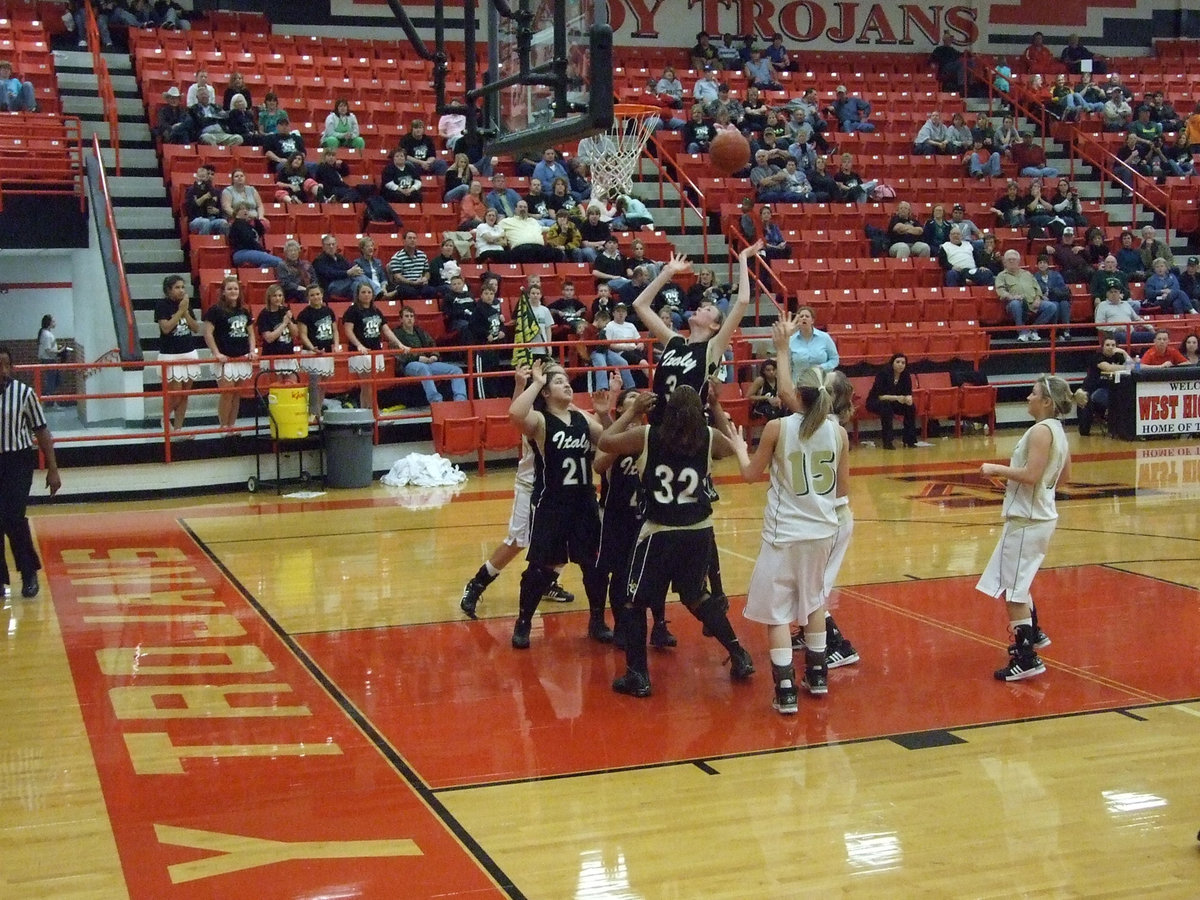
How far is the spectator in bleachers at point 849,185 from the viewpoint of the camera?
22.2m

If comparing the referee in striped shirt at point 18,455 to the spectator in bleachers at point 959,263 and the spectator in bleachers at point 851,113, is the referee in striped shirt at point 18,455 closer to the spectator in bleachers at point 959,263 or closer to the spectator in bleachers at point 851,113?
the spectator in bleachers at point 959,263

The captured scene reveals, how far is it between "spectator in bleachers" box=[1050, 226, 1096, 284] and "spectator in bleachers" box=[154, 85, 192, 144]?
13.0 m

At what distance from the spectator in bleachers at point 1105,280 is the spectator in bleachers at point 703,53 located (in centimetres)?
819

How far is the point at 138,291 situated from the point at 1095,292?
13358 mm

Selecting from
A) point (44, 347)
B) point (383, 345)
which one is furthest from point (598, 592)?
point (44, 347)

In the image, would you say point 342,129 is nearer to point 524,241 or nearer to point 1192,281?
point 524,241

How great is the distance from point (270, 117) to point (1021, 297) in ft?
35.6

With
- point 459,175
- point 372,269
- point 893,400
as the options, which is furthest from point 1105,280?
point 372,269

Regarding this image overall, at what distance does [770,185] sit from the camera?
2170 cm

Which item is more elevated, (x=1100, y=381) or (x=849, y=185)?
(x=849, y=185)

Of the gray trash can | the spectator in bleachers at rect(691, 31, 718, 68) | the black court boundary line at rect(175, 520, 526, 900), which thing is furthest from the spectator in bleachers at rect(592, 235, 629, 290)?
the black court boundary line at rect(175, 520, 526, 900)

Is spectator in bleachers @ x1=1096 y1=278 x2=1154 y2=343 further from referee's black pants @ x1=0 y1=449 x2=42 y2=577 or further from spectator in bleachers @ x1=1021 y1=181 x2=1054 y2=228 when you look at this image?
referee's black pants @ x1=0 y1=449 x2=42 y2=577

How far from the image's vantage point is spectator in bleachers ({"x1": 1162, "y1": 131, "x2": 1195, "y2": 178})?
2575 cm

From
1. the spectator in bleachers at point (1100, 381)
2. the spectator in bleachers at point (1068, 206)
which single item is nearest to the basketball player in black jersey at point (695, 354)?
the spectator in bleachers at point (1100, 381)
